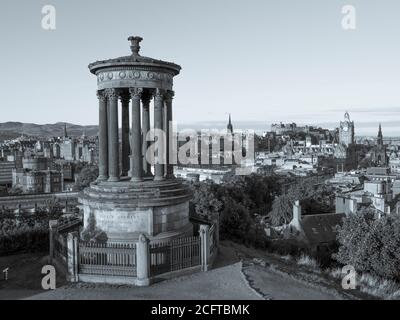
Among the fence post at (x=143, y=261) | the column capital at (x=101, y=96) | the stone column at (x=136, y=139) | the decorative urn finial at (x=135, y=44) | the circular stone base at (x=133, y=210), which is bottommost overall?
the fence post at (x=143, y=261)

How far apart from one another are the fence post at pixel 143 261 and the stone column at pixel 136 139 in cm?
353

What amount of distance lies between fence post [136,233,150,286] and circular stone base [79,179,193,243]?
6.36ft

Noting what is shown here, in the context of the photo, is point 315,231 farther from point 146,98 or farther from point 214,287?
point 214,287

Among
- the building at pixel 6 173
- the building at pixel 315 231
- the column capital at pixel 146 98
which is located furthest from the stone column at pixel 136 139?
the building at pixel 6 173

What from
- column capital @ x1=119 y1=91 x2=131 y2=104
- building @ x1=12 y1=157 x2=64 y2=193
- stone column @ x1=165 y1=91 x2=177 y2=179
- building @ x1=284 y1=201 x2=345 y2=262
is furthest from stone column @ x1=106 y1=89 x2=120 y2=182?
building @ x1=12 y1=157 x2=64 y2=193

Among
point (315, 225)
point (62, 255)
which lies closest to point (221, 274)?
point (62, 255)

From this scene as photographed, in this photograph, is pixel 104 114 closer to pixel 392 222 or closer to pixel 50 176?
pixel 392 222

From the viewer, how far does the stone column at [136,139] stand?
61.5ft

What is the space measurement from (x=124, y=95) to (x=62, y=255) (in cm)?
781

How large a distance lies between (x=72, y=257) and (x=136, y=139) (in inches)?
212

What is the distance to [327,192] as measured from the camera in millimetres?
70062

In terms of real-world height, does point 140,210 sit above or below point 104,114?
below

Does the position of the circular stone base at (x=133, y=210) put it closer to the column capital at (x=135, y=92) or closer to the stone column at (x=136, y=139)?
the stone column at (x=136, y=139)

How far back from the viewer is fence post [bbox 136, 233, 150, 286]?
627 inches
